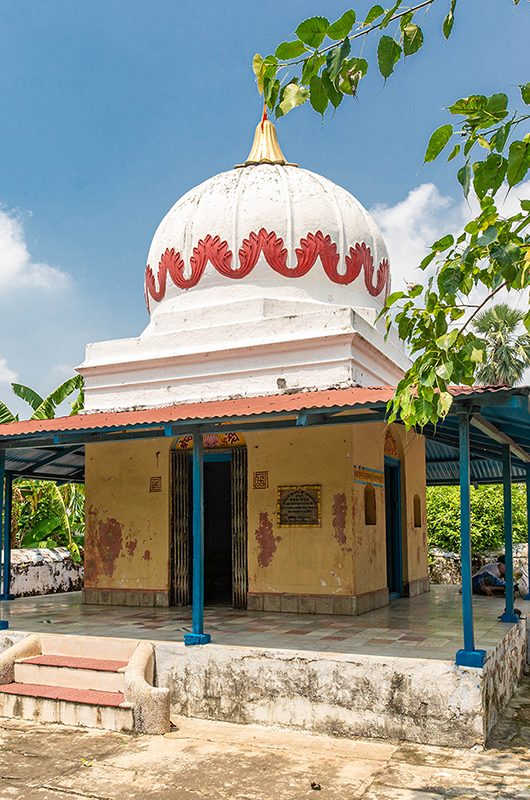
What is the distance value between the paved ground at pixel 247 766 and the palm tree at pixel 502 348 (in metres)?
19.9

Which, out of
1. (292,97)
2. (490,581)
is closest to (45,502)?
(490,581)

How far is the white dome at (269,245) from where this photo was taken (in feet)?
39.0

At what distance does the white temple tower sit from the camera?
11.0 metres

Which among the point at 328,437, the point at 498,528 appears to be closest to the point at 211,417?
the point at 328,437

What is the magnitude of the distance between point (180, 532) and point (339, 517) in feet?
8.46

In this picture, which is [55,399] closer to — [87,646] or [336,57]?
[87,646]

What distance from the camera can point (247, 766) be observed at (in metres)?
6.30

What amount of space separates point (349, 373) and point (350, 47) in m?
7.47

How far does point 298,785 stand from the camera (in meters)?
5.83

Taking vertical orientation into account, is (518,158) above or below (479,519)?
above

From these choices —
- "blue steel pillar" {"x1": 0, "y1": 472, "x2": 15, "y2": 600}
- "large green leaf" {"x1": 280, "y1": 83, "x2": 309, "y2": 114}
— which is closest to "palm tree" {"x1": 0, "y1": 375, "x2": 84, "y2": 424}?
"blue steel pillar" {"x1": 0, "y1": 472, "x2": 15, "y2": 600}

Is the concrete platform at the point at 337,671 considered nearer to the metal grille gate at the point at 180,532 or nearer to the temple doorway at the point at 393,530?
the metal grille gate at the point at 180,532

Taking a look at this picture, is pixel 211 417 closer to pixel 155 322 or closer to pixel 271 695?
pixel 271 695

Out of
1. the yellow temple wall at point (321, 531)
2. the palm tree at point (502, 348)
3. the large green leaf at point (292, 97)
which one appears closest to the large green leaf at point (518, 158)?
the large green leaf at point (292, 97)
